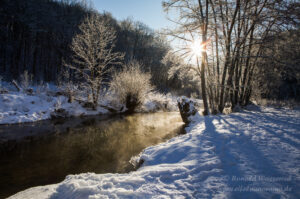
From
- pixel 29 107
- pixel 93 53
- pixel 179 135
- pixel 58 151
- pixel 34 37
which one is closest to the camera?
pixel 58 151

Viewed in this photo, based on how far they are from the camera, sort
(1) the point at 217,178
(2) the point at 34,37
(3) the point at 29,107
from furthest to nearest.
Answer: (2) the point at 34,37
(3) the point at 29,107
(1) the point at 217,178

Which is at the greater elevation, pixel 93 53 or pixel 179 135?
pixel 93 53

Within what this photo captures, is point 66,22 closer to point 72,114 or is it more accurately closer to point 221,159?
point 72,114

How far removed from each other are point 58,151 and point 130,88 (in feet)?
30.9

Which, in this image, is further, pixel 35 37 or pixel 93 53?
pixel 35 37

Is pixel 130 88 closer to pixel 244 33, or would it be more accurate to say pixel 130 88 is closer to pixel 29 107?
pixel 29 107

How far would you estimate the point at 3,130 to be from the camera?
23.1 feet

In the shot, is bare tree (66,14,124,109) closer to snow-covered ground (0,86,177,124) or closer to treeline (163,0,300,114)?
snow-covered ground (0,86,177,124)

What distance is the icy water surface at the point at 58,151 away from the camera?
362 centimetres

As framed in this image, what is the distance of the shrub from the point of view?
14031 mm

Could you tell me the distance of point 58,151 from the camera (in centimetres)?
518

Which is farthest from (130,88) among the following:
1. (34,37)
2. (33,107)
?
(34,37)

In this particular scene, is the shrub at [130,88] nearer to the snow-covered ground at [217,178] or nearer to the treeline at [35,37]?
the treeline at [35,37]

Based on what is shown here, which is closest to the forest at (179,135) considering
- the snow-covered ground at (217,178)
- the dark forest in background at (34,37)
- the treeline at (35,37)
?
the snow-covered ground at (217,178)
